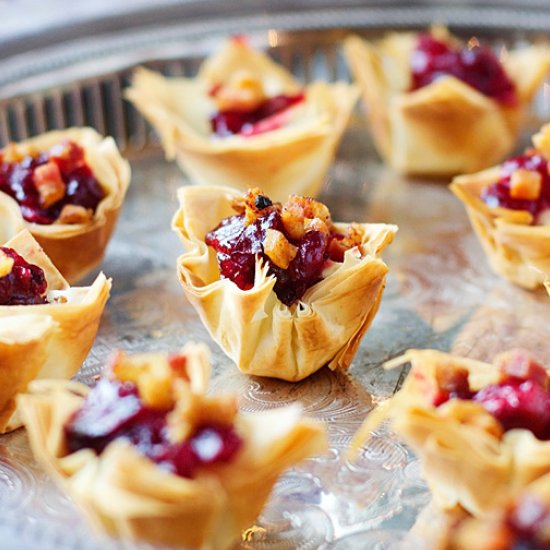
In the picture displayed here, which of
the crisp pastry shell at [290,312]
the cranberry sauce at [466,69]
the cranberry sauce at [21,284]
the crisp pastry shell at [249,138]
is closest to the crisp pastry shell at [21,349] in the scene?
the cranberry sauce at [21,284]

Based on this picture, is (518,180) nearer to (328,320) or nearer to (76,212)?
(328,320)

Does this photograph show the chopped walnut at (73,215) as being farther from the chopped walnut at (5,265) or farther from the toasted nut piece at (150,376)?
the toasted nut piece at (150,376)

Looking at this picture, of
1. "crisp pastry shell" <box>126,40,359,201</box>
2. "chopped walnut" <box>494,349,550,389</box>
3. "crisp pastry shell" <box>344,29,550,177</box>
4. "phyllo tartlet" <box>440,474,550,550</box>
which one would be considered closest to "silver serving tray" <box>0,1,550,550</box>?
"crisp pastry shell" <box>344,29,550,177</box>

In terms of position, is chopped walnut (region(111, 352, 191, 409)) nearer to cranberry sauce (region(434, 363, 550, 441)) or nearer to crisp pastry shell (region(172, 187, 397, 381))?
crisp pastry shell (region(172, 187, 397, 381))

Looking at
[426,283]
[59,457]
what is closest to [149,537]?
[59,457]

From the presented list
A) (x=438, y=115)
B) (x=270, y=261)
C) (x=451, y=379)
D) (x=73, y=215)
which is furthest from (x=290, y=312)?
(x=438, y=115)

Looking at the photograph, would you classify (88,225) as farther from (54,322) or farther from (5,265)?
(54,322)
